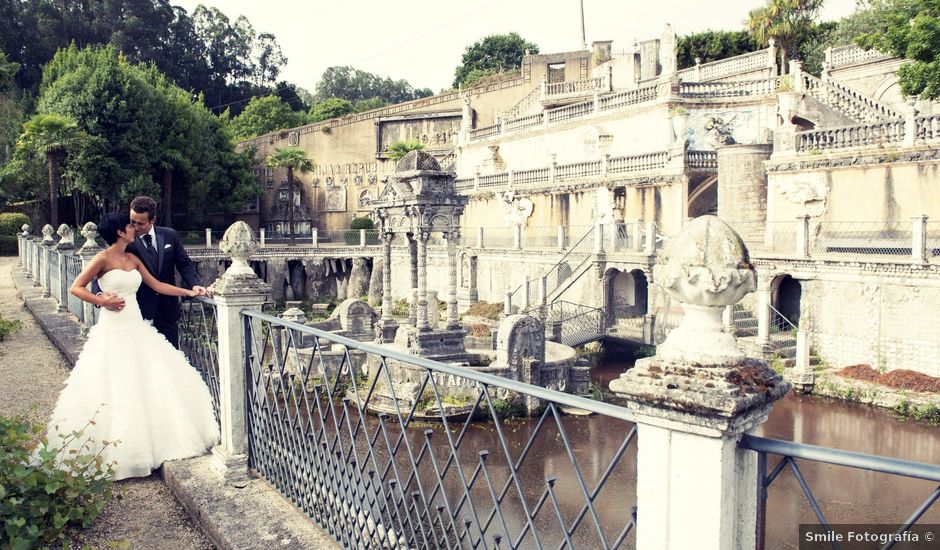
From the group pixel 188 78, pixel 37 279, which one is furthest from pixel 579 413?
pixel 188 78

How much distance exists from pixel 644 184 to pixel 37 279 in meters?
20.2

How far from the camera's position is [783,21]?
33.1 meters

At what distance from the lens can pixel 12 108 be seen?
140ft

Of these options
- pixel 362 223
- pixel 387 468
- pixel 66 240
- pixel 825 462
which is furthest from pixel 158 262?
pixel 362 223

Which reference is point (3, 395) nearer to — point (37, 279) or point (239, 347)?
point (239, 347)

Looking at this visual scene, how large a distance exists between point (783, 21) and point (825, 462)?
35703 millimetres

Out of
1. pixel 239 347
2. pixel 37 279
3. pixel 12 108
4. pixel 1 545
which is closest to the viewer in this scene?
pixel 1 545

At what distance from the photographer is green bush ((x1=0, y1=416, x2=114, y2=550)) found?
4.01m

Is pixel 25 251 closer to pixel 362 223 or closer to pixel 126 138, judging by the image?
pixel 126 138

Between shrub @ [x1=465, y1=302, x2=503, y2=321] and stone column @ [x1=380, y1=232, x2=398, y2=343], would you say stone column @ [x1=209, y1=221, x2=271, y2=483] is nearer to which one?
stone column @ [x1=380, y1=232, x2=398, y2=343]

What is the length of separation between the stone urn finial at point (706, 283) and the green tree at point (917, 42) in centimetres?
2018

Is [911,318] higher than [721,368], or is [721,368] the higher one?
[721,368]

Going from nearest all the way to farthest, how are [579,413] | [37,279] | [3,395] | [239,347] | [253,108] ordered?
[239,347], [3,395], [579,413], [37,279], [253,108]

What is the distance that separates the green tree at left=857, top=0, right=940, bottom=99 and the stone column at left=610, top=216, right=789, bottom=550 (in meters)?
20.3
